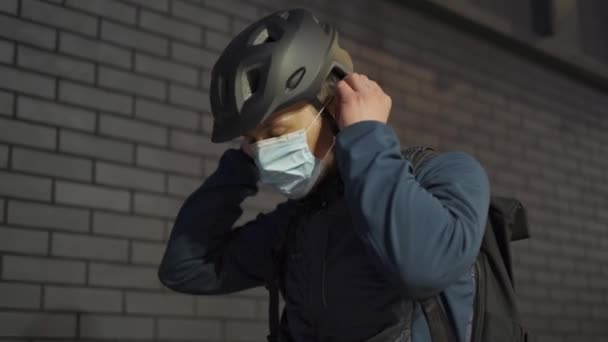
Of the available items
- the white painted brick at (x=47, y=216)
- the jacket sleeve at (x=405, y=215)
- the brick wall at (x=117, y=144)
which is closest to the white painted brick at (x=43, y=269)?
the brick wall at (x=117, y=144)

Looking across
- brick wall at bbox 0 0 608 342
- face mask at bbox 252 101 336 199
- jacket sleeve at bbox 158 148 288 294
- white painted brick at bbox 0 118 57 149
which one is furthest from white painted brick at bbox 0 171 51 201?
face mask at bbox 252 101 336 199

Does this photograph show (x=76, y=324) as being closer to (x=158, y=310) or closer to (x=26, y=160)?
(x=158, y=310)

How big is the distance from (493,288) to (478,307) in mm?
64

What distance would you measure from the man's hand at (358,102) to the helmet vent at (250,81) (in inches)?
Result: 6.9

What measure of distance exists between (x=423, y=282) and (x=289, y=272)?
1.32ft

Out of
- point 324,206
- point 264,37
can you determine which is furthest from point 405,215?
point 264,37

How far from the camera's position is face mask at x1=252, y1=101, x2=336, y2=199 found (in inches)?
67.9

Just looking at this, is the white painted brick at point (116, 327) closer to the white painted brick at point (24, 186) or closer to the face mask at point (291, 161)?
the white painted brick at point (24, 186)

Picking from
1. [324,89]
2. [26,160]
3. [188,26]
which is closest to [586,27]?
[188,26]

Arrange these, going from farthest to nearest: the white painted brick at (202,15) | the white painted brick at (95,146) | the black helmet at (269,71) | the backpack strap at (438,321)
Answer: the white painted brick at (202,15), the white painted brick at (95,146), the black helmet at (269,71), the backpack strap at (438,321)

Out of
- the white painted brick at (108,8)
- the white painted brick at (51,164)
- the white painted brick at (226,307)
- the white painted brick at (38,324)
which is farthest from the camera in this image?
the white painted brick at (226,307)

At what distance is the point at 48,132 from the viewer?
306 centimetres

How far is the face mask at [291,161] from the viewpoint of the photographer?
1.72 meters

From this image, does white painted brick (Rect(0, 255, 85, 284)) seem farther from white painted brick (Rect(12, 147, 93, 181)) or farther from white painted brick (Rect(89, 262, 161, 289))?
white painted brick (Rect(12, 147, 93, 181))
